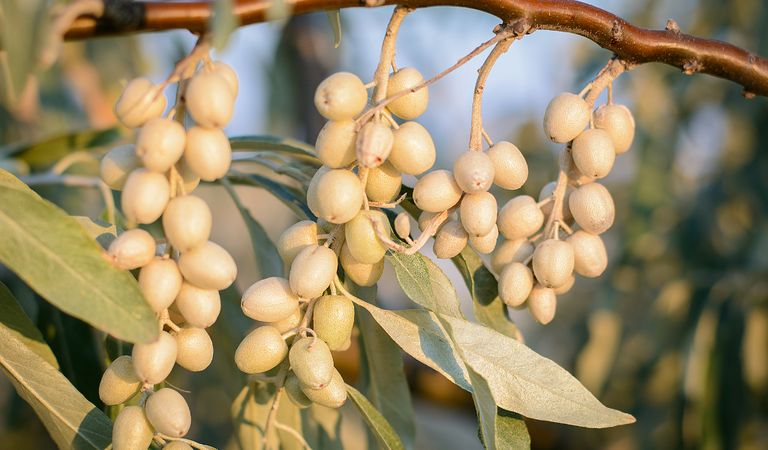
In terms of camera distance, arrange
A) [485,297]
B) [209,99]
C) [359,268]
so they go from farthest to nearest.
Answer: [485,297] < [359,268] < [209,99]

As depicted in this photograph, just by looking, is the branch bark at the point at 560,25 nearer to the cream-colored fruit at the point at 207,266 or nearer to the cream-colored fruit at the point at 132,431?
the cream-colored fruit at the point at 207,266

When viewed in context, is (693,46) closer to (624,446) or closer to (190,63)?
(190,63)

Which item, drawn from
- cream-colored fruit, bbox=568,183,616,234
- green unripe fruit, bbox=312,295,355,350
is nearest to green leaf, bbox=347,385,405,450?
green unripe fruit, bbox=312,295,355,350

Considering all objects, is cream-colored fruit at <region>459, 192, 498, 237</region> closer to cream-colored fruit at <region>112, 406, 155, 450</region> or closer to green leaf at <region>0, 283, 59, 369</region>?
cream-colored fruit at <region>112, 406, 155, 450</region>

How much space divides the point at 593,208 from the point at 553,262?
7cm

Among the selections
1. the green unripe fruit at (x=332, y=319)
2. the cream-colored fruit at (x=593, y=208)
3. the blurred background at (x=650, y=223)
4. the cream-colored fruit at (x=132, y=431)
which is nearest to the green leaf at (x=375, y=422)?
the green unripe fruit at (x=332, y=319)

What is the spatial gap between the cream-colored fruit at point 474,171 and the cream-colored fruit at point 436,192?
0.01 m

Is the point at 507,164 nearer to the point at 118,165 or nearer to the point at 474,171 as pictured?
the point at 474,171

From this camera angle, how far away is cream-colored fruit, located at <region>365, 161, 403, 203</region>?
0.43 m

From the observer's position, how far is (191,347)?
410 millimetres

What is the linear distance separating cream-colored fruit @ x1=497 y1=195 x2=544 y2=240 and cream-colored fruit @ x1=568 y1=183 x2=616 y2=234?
0.04 m

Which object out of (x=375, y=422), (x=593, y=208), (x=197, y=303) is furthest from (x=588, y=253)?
(x=197, y=303)

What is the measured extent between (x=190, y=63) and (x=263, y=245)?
0.39 meters

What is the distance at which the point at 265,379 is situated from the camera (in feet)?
1.70
